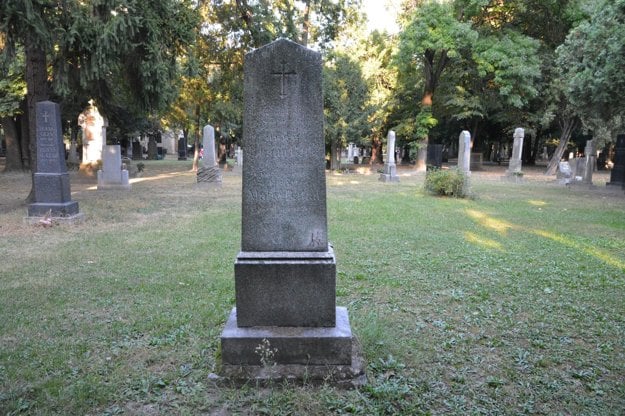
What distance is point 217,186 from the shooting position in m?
19.0

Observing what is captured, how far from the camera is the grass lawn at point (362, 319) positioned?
3100 mm

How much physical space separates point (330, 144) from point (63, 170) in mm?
19205

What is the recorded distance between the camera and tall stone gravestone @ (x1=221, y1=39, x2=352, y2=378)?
3393mm

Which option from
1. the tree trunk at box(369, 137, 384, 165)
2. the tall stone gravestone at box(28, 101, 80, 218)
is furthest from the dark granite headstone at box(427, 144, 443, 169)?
the tall stone gravestone at box(28, 101, 80, 218)

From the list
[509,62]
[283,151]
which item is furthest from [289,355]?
[509,62]

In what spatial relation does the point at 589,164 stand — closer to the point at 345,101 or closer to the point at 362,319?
the point at 345,101

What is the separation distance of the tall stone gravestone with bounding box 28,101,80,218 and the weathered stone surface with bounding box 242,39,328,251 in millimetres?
8109

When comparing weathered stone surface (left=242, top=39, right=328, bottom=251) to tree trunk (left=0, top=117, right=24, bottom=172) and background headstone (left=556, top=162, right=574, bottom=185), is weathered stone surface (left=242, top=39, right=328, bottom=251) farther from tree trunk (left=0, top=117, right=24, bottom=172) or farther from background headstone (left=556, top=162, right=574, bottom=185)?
tree trunk (left=0, top=117, right=24, bottom=172)

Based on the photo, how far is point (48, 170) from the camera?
9.98 meters

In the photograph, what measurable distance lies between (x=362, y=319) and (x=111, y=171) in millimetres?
14962

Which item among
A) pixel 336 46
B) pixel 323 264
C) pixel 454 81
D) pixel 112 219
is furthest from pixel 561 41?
pixel 323 264

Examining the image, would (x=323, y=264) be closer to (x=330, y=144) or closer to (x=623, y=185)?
(x=623, y=185)

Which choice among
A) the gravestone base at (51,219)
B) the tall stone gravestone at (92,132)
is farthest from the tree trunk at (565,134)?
the gravestone base at (51,219)

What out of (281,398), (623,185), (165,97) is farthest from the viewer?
(623,185)
